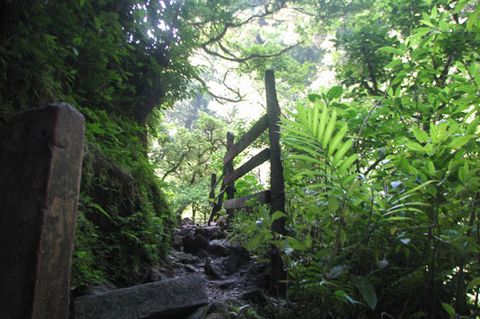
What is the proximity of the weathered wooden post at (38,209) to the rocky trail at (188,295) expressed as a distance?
1.70 feet

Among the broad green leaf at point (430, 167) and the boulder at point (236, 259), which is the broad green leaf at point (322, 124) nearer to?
the broad green leaf at point (430, 167)

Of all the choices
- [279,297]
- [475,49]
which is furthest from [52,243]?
[475,49]

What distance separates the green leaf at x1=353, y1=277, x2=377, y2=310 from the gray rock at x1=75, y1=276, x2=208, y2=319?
113 cm

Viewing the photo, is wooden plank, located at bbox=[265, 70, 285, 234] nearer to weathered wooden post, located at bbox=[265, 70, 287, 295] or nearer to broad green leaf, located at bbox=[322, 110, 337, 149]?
weathered wooden post, located at bbox=[265, 70, 287, 295]

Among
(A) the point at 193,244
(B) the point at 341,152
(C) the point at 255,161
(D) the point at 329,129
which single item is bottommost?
(A) the point at 193,244

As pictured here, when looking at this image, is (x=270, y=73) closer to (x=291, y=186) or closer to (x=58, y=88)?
(x=291, y=186)

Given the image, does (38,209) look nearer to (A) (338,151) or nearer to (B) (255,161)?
(A) (338,151)

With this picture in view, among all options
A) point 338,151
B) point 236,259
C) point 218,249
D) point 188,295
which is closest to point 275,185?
point 236,259

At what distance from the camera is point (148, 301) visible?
1955 mm

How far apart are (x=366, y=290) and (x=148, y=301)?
127 centimetres

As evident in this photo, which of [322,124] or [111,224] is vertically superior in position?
[322,124]

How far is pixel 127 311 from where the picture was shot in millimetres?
1853

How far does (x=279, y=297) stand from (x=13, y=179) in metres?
2.19

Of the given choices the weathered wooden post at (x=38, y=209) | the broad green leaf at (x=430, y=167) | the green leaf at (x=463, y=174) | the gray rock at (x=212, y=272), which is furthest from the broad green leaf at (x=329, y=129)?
the gray rock at (x=212, y=272)
